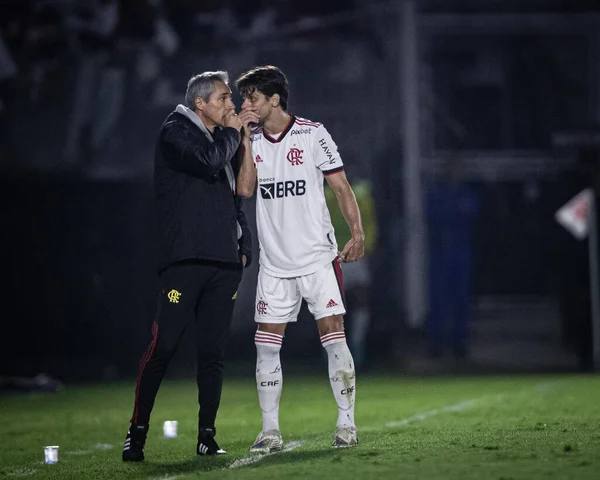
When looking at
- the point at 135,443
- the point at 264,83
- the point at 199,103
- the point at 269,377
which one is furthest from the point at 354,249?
the point at 135,443

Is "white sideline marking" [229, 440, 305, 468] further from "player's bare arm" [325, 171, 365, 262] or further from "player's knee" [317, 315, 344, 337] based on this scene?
"player's bare arm" [325, 171, 365, 262]

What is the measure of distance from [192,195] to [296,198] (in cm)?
65

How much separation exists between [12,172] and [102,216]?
1274mm

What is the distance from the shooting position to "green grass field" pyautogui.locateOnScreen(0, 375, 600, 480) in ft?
22.6

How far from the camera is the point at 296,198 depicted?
8.07 meters

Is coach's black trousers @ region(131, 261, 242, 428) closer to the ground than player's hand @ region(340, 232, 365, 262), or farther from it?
closer to the ground

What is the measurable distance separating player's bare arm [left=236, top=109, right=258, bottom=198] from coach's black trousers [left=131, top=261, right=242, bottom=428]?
1.66 feet

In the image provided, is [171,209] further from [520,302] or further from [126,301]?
[520,302]

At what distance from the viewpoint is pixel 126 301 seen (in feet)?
55.5

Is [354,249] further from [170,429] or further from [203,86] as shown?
[170,429]

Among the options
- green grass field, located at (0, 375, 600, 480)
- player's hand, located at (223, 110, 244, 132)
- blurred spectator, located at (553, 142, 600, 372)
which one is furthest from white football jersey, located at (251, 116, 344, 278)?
blurred spectator, located at (553, 142, 600, 372)

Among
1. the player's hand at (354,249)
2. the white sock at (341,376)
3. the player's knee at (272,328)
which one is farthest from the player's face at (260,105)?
the white sock at (341,376)

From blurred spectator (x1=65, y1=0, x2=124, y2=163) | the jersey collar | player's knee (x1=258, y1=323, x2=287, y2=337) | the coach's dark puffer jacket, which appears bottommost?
player's knee (x1=258, y1=323, x2=287, y2=337)

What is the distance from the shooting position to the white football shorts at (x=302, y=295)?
8.02 meters
